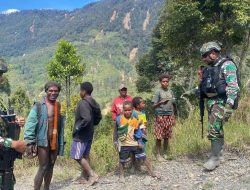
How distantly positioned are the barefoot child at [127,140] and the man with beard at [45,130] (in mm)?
824

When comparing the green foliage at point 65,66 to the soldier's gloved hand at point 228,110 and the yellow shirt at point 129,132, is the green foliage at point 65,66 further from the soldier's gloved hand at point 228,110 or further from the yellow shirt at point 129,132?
the soldier's gloved hand at point 228,110

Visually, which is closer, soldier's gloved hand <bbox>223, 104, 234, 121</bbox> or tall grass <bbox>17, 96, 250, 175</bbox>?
soldier's gloved hand <bbox>223, 104, 234, 121</bbox>

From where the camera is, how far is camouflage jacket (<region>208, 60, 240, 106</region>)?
468cm

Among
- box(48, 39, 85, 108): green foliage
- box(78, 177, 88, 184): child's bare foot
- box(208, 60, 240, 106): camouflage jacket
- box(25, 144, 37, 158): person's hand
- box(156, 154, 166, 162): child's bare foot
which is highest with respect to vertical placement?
box(48, 39, 85, 108): green foliage

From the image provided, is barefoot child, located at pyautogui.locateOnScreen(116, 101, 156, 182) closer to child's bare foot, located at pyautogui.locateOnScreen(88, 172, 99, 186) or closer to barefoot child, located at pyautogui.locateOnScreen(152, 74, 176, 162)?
child's bare foot, located at pyautogui.locateOnScreen(88, 172, 99, 186)

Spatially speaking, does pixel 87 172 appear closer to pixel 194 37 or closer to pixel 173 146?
pixel 173 146

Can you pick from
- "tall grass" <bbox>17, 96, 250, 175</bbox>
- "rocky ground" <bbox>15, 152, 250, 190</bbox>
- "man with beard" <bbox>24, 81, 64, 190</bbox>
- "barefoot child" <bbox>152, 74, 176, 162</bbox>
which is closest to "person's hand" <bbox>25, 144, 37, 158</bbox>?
"man with beard" <bbox>24, 81, 64, 190</bbox>

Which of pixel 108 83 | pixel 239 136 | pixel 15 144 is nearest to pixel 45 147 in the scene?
pixel 15 144

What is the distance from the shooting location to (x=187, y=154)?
5.94 meters

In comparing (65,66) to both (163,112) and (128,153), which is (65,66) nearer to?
(163,112)

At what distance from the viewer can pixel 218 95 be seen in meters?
4.89

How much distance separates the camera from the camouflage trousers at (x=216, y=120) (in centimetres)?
486

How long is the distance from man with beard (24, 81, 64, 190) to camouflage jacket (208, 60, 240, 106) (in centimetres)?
208

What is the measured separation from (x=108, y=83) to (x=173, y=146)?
502 ft
